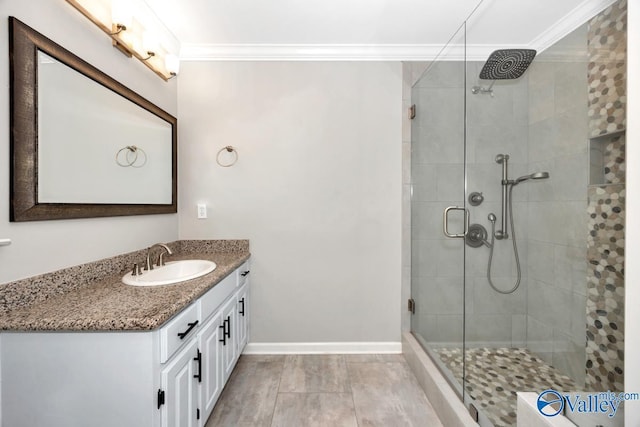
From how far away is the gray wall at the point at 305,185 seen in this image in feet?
7.89

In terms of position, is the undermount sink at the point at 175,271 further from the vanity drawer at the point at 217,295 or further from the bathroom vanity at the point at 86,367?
the bathroom vanity at the point at 86,367

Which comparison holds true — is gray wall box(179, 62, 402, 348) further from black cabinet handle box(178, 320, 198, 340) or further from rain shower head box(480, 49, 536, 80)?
black cabinet handle box(178, 320, 198, 340)

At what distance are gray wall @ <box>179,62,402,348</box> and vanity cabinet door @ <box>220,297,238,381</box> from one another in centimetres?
43

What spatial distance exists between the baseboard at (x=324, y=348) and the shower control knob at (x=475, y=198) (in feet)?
4.42

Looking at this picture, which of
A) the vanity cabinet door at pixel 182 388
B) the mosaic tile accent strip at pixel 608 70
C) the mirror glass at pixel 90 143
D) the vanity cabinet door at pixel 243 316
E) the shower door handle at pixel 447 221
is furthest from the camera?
the vanity cabinet door at pixel 243 316

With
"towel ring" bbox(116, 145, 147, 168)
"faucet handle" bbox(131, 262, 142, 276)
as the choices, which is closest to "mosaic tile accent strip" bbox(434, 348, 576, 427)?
"faucet handle" bbox(131, 262, 142, 276)

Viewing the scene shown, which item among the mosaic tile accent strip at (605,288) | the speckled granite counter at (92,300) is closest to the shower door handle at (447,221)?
the mosaic tile accent strip at (605,288)

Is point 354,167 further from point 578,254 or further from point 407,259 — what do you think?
point 578,254

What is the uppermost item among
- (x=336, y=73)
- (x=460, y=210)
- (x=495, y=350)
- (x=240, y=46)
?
(x=240, y=46)

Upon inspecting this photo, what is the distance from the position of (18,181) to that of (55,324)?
1.90 ft

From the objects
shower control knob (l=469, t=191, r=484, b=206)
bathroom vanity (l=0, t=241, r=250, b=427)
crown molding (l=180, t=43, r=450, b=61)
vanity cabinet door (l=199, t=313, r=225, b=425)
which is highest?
crown molding (l=180, t=43, r=450, b=61)

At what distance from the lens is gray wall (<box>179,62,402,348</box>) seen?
240cm

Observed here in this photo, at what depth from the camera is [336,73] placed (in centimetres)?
241

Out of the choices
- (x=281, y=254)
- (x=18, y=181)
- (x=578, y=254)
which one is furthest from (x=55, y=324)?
(x=578, y=254)
